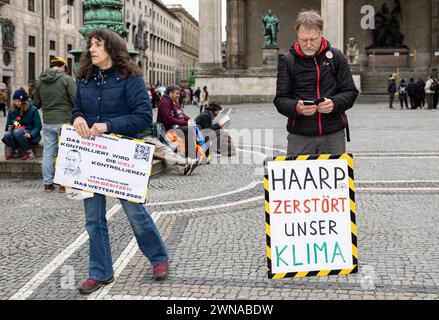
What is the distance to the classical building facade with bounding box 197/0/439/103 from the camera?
4100 centimetres

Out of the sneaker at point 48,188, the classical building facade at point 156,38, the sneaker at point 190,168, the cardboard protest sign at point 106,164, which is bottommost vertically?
the sneaker at point 48,188

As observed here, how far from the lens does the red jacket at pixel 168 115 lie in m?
11.9

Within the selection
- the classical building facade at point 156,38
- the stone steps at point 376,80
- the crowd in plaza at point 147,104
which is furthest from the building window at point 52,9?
the crowd in plaza at point 147,104

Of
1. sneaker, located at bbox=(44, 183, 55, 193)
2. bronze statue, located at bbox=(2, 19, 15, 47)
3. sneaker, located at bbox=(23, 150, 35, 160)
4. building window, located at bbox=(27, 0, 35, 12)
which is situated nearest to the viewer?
sneaker, located at bbox=(44, 183, 55, 193)

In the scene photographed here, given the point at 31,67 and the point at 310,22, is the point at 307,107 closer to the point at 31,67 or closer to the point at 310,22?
the point at 310,22

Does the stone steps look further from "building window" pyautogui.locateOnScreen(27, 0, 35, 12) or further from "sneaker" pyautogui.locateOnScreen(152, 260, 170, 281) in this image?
"sneaker" pyautogui.locateOnScreen(152, 260, 170, 281)

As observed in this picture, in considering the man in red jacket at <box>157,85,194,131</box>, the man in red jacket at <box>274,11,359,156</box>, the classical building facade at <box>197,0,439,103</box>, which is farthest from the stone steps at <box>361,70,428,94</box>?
the man in red jacket at <box>274,11,359,156</box>

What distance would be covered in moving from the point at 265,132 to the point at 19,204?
1157 centimetres

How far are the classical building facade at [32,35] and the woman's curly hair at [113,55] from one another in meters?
35.9

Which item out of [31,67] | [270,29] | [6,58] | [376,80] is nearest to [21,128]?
[270,29]

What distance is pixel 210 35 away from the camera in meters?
41.0

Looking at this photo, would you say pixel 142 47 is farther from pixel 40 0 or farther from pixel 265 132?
pixel 265 132

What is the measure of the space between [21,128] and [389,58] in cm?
4003

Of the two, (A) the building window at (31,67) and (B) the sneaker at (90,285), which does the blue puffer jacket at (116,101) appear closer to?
(B) the sneaker at (90,285)
